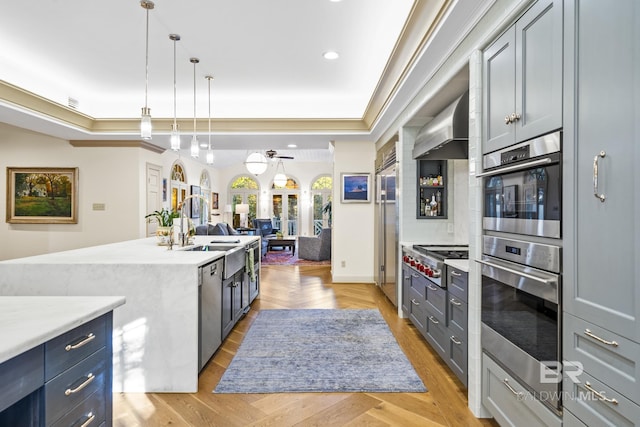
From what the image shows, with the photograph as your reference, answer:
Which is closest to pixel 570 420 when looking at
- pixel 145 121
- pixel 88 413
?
pixel 88 413

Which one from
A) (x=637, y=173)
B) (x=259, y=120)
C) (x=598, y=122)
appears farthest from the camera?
(x=259, y=120)

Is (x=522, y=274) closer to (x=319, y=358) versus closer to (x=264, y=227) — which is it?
(x=319, y=358)

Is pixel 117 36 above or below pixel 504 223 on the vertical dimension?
above

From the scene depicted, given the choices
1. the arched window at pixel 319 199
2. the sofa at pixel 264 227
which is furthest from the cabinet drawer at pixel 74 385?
the arched window at pixel 319 199

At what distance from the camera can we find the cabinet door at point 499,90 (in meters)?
1.76

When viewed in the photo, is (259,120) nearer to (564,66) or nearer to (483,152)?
(483,152)

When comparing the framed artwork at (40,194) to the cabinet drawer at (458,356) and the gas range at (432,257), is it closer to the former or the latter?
the gas range at (432,257)

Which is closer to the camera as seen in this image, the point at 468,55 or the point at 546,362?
the point at 546,362

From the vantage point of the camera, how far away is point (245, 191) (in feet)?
40.6

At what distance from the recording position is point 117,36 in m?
3.35

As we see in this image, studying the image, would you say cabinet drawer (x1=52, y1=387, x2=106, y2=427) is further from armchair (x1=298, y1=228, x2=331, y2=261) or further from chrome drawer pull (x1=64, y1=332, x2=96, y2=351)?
armchair (x1=298, y1=228, x2=331, y2=261)

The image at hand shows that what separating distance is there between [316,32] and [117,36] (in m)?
1.92

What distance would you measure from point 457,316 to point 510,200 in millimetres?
1029

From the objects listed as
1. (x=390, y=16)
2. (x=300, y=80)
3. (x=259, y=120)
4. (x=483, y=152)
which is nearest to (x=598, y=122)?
(x=483, y=152)
